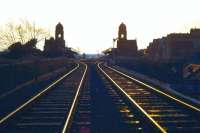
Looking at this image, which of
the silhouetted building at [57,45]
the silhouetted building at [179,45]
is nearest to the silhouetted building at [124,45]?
the silhouetted building at [57,45]

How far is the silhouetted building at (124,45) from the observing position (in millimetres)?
129625

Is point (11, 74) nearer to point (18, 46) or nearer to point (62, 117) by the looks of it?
point (62, 117)

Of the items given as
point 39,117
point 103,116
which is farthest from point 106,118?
point 39,117

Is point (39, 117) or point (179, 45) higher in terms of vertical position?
point (179, 45)

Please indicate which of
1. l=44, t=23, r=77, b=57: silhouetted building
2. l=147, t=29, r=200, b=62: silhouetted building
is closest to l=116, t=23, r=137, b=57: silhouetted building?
l=44, t=23, r=77, b=57: silhouetted building

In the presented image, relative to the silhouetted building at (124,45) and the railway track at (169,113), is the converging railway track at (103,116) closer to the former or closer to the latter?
the railway track at (169,113)

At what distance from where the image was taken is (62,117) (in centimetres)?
1497

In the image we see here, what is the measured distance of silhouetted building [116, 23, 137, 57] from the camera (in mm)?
129625

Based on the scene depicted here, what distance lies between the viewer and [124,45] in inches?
5118

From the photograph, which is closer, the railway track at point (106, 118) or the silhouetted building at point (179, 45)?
the railway track at point (106, 118)

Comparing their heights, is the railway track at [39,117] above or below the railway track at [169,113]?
above

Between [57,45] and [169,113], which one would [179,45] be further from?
[169,113]

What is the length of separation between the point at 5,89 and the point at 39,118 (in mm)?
10669

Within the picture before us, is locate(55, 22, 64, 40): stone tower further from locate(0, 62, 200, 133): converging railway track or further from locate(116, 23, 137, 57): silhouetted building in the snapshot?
locate(0, 62, 200, 133): converging railway track
